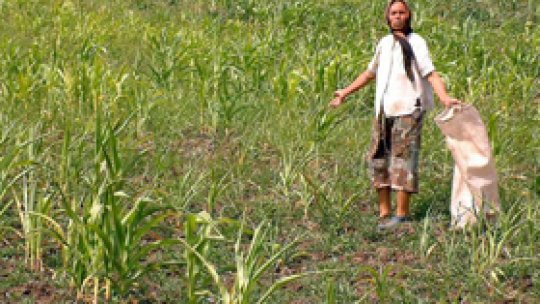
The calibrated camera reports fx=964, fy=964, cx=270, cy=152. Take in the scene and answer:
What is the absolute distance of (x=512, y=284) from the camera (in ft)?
14.1

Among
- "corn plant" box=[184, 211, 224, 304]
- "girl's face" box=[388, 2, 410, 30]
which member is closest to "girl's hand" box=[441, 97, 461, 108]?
"girl's face" box=[388, 2, 410, 30]

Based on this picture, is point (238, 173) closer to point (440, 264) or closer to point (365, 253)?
point (365, 253)

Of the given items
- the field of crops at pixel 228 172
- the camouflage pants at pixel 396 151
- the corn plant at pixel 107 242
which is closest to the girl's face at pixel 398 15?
the camouflage pants at pixel 396 151

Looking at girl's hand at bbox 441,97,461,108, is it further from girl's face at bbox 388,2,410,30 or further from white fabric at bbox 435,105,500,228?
girl's face at bbox 388,2,410,30

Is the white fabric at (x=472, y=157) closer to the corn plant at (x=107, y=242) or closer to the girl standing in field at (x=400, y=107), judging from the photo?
the girl standing in field at (x=400, y=107)

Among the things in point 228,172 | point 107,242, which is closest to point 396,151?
point 228,172

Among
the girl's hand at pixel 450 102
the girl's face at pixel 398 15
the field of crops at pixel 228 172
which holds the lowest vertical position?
the field of crops at pixel 228 172

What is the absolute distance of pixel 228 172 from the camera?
16.3 ft

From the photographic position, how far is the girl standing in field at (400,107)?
194 inches

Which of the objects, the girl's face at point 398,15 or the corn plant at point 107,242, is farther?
the girl's face at point 398,15

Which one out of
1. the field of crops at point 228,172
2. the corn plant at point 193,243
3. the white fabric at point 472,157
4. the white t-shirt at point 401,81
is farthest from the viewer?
the white t-shirt at point 401,81

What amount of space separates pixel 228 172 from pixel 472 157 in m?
1.23

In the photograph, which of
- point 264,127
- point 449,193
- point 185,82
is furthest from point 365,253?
point 185,82

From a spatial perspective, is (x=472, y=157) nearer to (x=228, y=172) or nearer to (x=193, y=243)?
(x=228, y=172)
